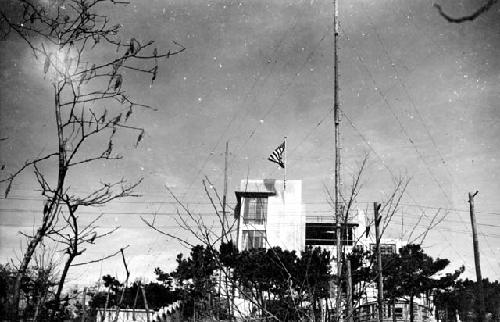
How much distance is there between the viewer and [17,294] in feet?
8.41

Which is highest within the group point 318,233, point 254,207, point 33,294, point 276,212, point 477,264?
point 254,207

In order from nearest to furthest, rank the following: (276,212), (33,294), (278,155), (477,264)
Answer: (33,294), (477,264), (278,155), (276,212)

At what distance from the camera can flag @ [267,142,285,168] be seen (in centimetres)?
3017

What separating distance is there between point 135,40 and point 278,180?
1570 inches

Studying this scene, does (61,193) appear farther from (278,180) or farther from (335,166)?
(278,180)

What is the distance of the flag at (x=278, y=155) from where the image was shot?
3017 centimetres

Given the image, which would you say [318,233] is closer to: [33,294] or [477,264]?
[477,264]

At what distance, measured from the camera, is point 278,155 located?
99.8 ft

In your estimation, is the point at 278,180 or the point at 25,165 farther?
the point at 278,180

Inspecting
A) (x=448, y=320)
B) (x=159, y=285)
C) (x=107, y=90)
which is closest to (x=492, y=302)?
(x=448, y=320)

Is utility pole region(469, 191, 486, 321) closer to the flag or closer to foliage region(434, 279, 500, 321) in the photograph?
the flag

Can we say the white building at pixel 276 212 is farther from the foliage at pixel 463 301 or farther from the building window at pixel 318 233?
the foliage at pixel 463 301

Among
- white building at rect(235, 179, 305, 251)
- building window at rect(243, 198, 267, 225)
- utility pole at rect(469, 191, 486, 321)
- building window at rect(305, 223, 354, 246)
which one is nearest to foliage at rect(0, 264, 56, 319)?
utility pole at rect(469, 191, 486, 321)

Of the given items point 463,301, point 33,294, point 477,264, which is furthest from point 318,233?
point 33,294
